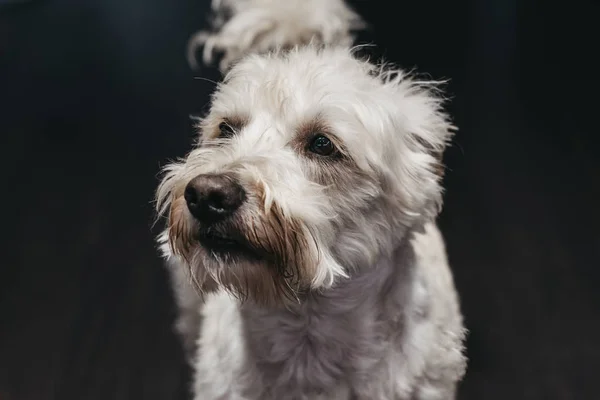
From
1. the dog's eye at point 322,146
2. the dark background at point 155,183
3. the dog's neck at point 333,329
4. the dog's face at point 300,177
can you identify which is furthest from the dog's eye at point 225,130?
the dark background at point 155,183

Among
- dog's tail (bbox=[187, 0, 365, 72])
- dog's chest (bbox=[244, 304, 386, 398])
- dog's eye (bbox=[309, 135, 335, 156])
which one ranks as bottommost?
dog's chest (bbox=[244, 304, 386, 398])

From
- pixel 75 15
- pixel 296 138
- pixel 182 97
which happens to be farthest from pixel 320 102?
pixel 75 15

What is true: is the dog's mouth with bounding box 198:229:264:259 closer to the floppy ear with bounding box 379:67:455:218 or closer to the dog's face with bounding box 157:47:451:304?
the dog's face with bounding box 157:47:451:304

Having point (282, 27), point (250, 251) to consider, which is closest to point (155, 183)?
point (282, 27)

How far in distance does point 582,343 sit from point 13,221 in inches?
63.0

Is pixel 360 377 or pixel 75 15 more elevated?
pixel 75 15

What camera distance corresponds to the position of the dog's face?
88 cm

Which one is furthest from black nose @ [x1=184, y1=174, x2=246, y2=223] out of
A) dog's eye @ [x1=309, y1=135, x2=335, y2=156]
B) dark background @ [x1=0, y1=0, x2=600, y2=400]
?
dark background @ [x1=0, y1=0, x2=600, y2=400]

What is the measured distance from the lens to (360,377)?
106 centimetres

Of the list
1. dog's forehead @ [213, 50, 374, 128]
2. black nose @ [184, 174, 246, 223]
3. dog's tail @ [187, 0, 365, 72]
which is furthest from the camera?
dog's tail @ [187, 0, 365, 72]

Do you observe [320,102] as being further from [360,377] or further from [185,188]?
[360,377]

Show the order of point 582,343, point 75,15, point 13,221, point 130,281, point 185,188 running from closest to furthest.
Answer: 1. point 185,188
2. point 582,343
3. point 130,281
4. point 13,221
5. point 75,15

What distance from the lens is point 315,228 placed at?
0.91 meters

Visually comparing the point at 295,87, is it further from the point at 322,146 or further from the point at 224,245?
the point at 224,245
